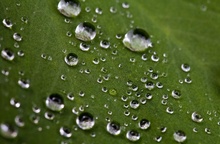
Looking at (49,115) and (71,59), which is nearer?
(49,115)

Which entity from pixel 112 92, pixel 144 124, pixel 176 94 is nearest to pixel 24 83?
pixel 112 92

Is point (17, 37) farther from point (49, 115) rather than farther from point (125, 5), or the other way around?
point (125, 5)

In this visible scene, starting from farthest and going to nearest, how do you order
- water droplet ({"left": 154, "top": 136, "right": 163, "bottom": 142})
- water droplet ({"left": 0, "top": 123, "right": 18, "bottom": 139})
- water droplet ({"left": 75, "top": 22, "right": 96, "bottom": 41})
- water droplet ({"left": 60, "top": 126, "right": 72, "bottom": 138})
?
water droplet ({"left": 75, "top": 22, "right": 96, "bottom": 41}) < water droplet ({"left": 154, "top": 136, "right": 163, "bottom": 142}) < water droplet ({"left": 60, "top": 126, "right": 72, "bottom": 138}) < water droplet ({"left": 0, "top": 123, "right": 18, "bottom": 139})

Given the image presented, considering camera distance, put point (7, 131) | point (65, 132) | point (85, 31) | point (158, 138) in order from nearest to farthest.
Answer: point (7, 131) → point (65, 132) → point (158, 138) → point (85, 31)

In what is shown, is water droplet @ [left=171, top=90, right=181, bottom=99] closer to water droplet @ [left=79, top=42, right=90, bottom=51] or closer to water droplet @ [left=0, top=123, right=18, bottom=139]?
water droplet @ [left=79, top=42, right=90, bottom=51]

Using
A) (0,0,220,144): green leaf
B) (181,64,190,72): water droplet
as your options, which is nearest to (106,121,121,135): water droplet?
(0,0,220,144): green leaf

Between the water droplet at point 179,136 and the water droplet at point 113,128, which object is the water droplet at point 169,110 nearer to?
the water droplet at point 179,136

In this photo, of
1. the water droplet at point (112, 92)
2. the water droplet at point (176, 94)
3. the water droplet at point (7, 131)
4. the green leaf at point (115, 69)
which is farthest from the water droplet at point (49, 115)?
the water droplet at point (176, 94)
